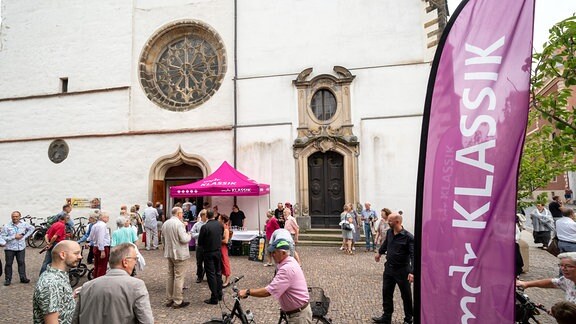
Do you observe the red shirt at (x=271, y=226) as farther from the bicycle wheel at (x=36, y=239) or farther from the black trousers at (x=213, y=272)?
the bicycle wheel at (x=36, y=239)

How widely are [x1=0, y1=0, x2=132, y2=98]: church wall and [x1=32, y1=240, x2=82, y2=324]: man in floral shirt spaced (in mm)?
14555

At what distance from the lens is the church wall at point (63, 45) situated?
53.3 ft

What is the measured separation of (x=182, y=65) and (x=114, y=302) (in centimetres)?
1506

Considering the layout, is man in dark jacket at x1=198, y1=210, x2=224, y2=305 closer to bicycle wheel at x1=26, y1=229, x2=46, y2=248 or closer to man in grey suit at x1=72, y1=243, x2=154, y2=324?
man in grey suit at x1=72, y1=243, x2=154, y2=324

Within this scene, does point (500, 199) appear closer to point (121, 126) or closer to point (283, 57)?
point (283, 57)

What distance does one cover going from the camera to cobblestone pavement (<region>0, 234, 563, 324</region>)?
5.62 metres

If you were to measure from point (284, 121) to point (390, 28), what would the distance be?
547cm

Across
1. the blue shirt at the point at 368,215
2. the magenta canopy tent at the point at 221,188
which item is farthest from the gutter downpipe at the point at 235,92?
the blue shirt at the point at 368,215

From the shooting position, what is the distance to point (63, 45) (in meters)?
17.0

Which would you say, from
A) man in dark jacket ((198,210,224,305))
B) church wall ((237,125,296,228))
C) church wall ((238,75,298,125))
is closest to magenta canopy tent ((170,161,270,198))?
church wall ((237,125,296,228))

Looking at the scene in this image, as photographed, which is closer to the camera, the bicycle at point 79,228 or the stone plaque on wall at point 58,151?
the bicycle at point 79,228

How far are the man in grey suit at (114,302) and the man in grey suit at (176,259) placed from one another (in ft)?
11.7

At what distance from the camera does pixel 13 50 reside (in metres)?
17.7

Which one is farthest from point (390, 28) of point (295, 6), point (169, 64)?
point (169, 64)
